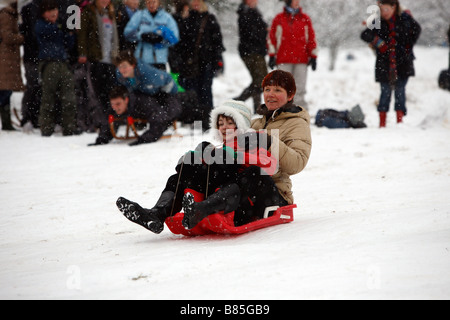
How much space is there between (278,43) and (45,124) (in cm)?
344

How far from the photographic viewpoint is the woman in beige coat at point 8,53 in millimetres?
7402

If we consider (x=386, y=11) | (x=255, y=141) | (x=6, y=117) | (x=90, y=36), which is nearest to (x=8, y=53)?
(x=6, y=117)

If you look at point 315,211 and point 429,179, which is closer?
point 315,211

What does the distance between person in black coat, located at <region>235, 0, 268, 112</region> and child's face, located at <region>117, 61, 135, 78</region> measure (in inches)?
90.6

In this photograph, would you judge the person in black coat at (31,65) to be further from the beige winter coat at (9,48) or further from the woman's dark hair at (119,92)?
the woman's dark hair at (119,92)

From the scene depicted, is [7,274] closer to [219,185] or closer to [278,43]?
[219,185]

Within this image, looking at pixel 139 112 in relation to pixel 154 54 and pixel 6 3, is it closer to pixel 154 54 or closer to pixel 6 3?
pixel 154 54

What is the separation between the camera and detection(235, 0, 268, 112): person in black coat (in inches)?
325

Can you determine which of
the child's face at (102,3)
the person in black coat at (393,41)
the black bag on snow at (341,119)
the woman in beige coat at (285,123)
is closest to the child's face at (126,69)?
the child's face at (102,3)

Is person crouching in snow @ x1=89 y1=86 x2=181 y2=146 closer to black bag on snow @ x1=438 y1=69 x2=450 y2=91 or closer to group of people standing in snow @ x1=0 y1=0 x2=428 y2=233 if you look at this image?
group of people standing in snow @ x1=0 y1=0 x2=428 y2=233

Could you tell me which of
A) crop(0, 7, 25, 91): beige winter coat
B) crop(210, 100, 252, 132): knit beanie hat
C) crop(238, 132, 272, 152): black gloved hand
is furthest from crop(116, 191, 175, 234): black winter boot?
crop(0, 7, 25, 91): beige winter coat

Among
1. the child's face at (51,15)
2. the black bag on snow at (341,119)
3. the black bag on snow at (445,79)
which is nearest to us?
the child's face at (51,15)
